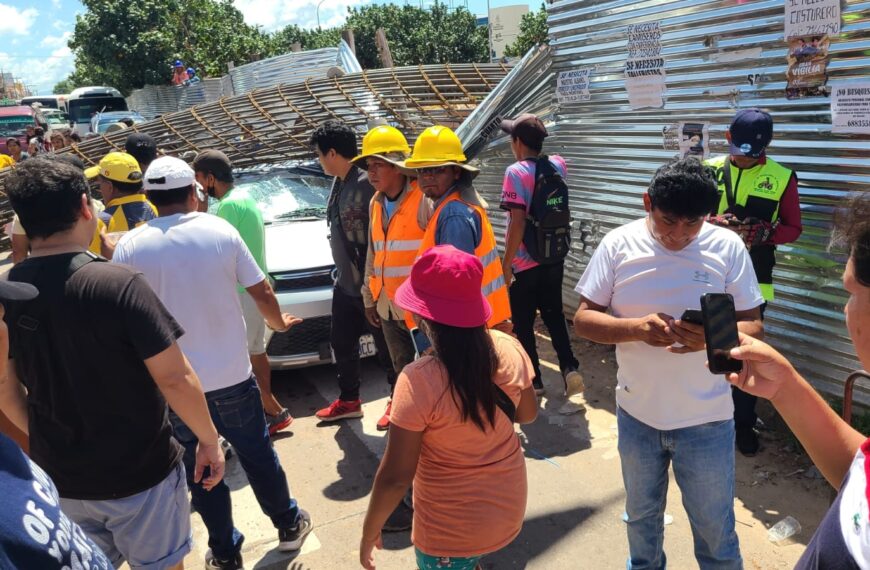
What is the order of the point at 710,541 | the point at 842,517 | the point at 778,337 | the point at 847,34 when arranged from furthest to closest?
the point at 778,337 → the point at 847,34 → the point at 710,541 → the point at 842,517

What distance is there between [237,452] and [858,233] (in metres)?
2.74

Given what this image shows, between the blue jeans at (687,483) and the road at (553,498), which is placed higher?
the blue jeans at (687,483)

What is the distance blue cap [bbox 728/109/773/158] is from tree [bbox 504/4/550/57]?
3146cm

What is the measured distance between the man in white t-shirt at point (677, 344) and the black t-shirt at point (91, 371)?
164 cm

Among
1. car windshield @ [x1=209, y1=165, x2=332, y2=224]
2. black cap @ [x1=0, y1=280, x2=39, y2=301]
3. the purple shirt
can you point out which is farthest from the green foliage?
black cap @ [x1=0, y1=280, x2=39, y2=301]

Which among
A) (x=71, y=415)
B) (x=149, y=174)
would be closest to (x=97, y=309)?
(x=71, y=415)

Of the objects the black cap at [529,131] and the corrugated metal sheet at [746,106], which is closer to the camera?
the corrugated metal sheet at [746,106]

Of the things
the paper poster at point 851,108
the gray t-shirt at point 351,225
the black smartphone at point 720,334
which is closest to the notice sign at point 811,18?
the paper poster at point 851,108

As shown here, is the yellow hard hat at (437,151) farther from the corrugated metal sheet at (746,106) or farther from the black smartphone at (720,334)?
the corrugated metal sheet at (746,106)

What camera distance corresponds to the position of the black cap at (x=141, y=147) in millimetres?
5031

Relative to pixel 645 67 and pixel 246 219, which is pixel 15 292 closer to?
pixel 246 219

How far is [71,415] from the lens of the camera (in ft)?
7.09

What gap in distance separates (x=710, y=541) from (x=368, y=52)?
136 feet

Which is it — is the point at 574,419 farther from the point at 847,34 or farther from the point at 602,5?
the point at 602,5
